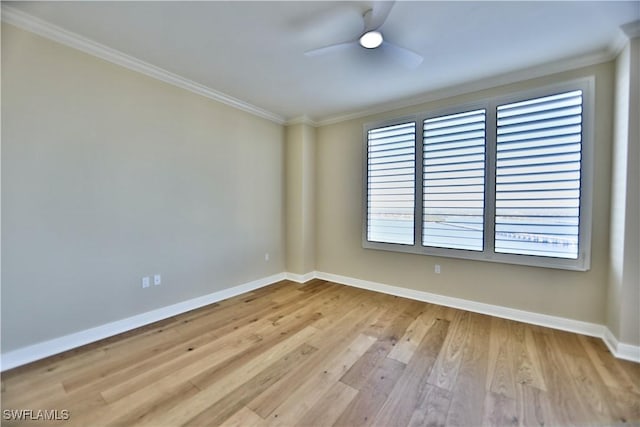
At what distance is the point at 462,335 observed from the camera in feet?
8.53

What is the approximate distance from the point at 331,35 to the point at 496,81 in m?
2.02

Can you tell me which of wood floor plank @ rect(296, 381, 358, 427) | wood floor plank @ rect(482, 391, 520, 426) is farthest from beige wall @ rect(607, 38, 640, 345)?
wood floor plank @ rect(296, 381, 358, 427)

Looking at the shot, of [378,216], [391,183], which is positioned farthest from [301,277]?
[391,183]

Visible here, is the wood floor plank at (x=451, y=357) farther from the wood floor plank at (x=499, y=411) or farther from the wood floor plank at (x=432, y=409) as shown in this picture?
the wood floor plank at (x=499, y=411)

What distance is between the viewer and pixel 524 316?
2.86 metres

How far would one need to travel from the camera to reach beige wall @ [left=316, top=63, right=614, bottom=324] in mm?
2502

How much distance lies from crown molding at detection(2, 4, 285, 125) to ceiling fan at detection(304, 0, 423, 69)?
1.76 m

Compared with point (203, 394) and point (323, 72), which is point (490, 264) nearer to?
point (323, 72)

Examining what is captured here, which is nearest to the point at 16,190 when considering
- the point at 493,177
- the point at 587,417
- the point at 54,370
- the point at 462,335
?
the point at 54,370

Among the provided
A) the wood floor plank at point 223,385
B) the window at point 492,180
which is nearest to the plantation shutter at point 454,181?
the window at point 492,180

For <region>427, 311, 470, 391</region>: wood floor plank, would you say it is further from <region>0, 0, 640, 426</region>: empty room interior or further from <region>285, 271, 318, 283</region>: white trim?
<region>285, 271, 318, 283</region>: white trim

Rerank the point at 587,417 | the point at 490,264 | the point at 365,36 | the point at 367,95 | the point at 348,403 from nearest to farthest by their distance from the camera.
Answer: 1. the point at 587,417
2. the point at 348,403
3. the point at 365,36
4. the point at 490,264
5. the point at 367,95

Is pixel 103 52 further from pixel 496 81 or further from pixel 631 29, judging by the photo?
pixel 631 29

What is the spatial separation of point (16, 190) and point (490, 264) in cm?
455
